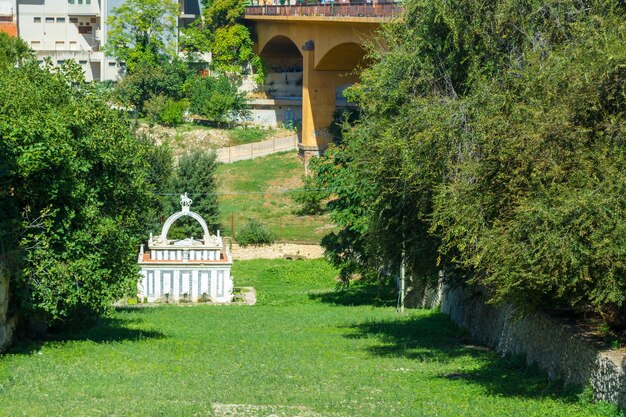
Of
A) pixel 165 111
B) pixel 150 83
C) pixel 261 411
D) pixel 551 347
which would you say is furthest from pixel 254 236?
pixel 261 411

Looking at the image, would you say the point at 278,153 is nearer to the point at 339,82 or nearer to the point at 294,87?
the point at 339,82

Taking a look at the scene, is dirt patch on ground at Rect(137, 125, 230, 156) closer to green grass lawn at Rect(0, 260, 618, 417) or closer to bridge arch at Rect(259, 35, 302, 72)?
bridge arch at Rect(259, 35, 302, 72)

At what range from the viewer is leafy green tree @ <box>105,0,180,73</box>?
7706 centimetres

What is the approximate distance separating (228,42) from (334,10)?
19.2 m

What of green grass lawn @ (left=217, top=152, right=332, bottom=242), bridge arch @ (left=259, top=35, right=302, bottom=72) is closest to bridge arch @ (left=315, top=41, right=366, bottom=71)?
green grass lawn @ (left=217, top=152, right=332, bottom=242)

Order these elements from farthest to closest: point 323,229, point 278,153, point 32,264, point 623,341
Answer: point 278,153, point 323,229, point 32,264, point 623,341

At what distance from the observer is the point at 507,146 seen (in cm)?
1861

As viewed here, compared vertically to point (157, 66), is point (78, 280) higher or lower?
lower

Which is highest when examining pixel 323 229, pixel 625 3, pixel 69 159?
pixel 625 3

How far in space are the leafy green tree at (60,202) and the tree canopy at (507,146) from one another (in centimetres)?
511

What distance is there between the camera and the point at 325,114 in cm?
7075

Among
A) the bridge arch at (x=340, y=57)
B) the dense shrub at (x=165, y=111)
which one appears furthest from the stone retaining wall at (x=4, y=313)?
the dense shrub at (x=165, y=111)

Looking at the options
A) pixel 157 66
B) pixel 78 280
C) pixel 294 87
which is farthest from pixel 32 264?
pixel 294 87

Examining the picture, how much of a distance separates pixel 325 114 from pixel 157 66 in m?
11.9
